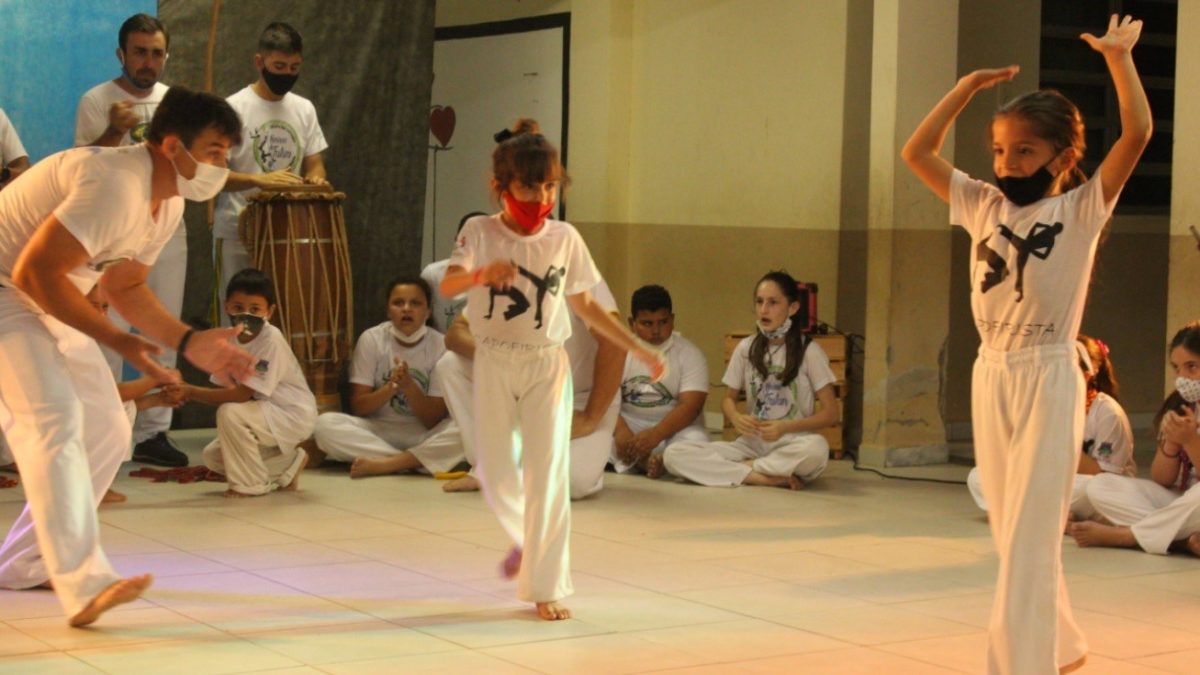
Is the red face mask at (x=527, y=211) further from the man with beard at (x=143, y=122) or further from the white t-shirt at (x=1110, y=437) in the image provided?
the man with beard at (x=143, y=122)

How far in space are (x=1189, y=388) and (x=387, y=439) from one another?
3.87m

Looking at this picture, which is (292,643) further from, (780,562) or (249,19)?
(249,19)

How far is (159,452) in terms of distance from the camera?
8.02 meters

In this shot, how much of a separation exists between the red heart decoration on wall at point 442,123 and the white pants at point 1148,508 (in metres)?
6.13

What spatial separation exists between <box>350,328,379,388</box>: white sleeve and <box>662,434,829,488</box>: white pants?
1506mm

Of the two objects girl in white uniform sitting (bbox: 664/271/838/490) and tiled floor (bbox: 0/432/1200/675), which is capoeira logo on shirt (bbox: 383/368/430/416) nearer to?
tiled floor (bbox: 0/432/1200/675)

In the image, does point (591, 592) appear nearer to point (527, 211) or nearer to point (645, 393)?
point (527, 211)

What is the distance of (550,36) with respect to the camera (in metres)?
10.5

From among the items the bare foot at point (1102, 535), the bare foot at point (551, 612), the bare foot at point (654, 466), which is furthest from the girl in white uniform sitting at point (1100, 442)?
the bare foot at point (551, 612)

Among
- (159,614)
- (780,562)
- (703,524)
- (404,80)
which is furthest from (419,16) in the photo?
(159,614)

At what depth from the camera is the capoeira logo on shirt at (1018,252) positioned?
3.74 m

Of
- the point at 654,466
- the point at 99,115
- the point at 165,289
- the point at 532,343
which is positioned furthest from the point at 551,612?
the point at 99,115

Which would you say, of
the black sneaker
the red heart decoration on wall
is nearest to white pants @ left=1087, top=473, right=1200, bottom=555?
the black sneaker

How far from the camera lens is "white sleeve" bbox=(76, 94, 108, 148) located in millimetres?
7719
